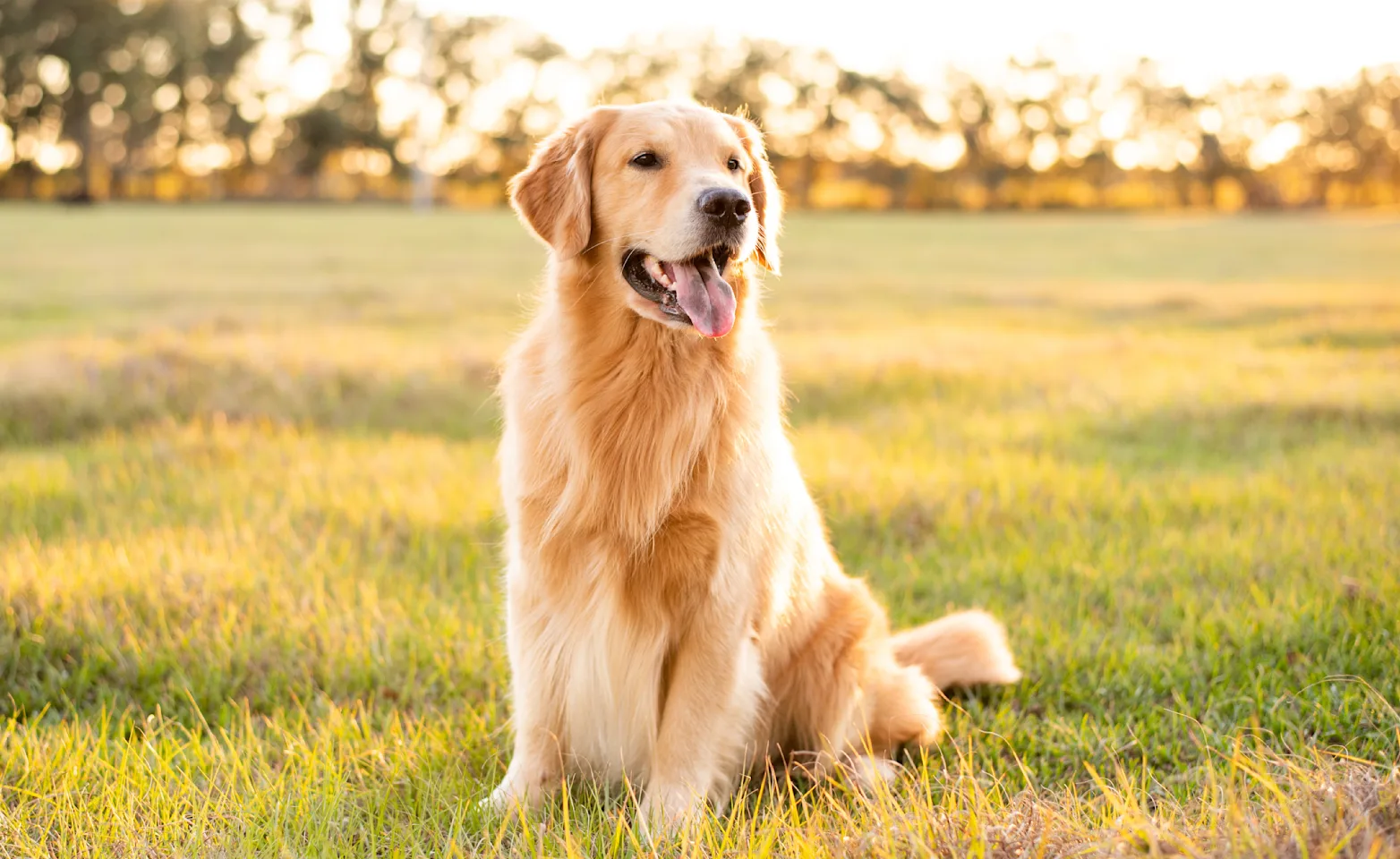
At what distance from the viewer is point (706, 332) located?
2615mm

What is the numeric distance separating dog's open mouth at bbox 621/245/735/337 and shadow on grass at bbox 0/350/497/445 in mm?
3679

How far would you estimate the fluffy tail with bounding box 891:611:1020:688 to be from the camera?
316 centimetres

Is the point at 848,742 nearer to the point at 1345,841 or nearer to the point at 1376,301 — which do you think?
the point at 1345,841

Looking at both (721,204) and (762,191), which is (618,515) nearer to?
(721,204)

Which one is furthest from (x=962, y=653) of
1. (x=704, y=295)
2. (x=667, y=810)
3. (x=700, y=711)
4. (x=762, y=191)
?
(x=762, y=191)

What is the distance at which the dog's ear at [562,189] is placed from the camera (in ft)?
9.18

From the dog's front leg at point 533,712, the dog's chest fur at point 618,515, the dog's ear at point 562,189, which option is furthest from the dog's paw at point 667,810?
the dog's ear at point 562,189

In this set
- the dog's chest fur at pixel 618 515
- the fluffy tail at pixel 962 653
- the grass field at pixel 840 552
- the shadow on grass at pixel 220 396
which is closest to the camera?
the grass field at pixel 840 552

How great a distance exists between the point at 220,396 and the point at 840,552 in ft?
13.6

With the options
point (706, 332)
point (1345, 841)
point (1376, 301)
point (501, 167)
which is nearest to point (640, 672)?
point (706, 332)

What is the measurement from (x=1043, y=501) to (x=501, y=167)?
53.0m

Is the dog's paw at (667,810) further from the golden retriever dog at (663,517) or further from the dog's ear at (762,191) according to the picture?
the dog's ear at (762,191)

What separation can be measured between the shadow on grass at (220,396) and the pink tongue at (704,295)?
12.3ft

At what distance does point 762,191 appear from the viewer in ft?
10.2
